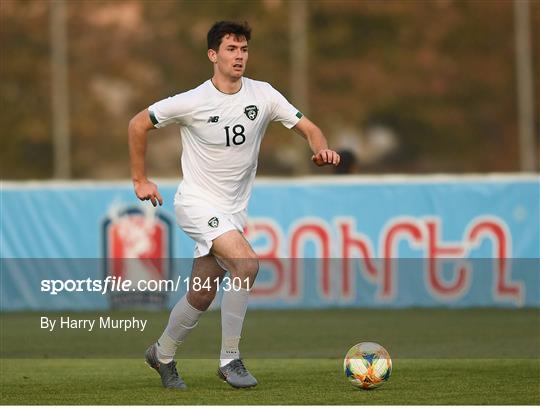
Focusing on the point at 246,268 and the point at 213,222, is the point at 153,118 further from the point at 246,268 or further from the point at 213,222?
the point at 246,268

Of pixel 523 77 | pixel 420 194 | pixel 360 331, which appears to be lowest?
pixel 360 331

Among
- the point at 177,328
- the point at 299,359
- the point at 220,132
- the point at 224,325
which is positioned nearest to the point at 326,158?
the point at 220,132

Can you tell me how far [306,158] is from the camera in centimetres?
3897

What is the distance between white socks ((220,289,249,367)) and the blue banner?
7.03 meters

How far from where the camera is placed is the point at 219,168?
955 centimetres

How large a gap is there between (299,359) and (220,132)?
274 centimetres

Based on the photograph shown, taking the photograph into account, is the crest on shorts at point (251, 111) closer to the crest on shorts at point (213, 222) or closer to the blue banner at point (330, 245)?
the crest on shorts at point (213, 222)

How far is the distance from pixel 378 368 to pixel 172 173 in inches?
1438

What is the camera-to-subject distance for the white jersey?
9.47 meters

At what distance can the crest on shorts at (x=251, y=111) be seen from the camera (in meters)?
9.52

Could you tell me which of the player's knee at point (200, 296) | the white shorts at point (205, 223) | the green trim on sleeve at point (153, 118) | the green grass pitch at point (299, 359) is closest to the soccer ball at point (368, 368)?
the green grass pitch at point (299, 359)

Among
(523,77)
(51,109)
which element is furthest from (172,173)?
(523,77)

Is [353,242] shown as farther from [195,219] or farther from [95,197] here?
[195,219]

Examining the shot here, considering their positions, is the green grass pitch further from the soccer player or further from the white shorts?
the white shorts
